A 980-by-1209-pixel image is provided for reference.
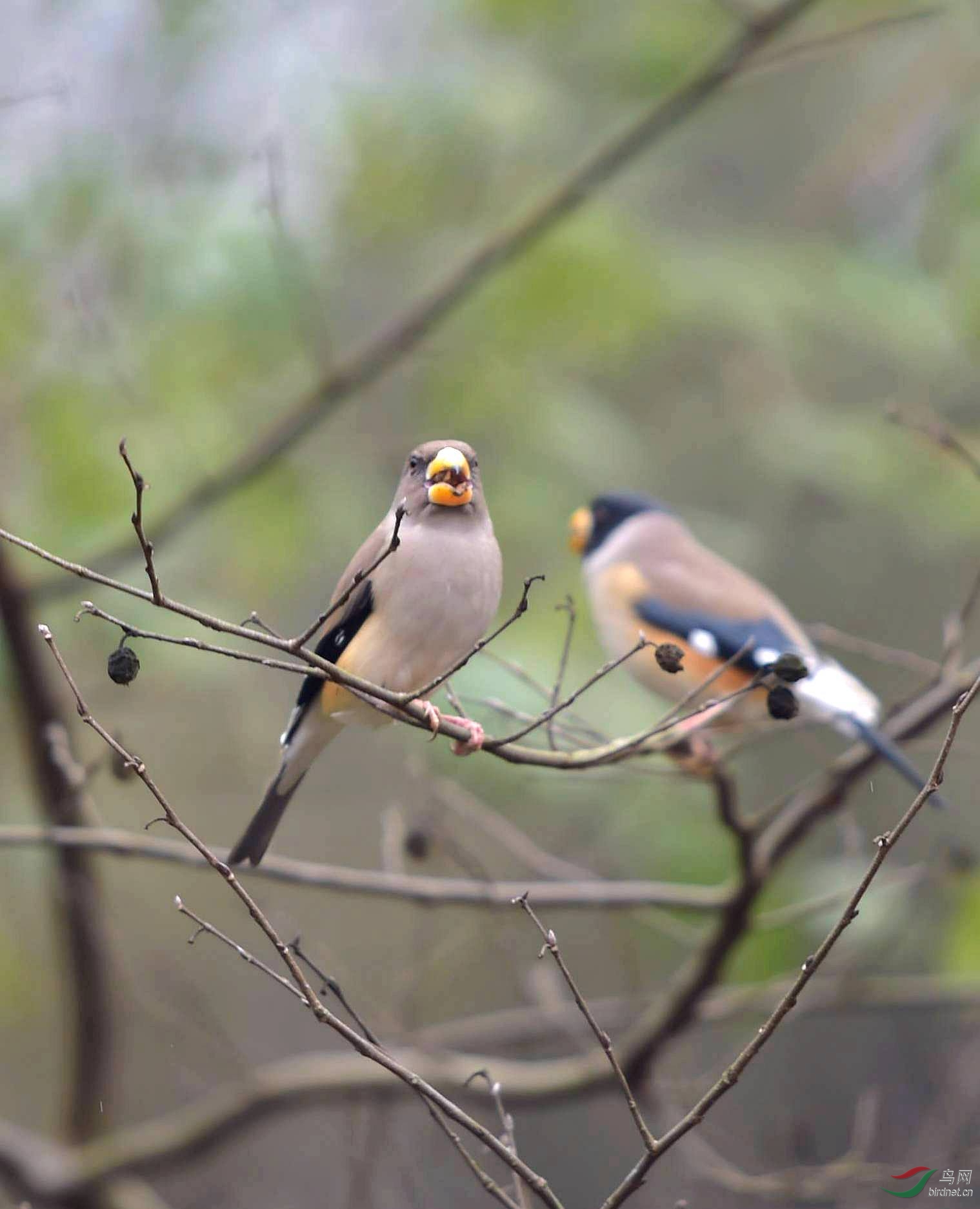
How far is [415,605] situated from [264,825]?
499mm

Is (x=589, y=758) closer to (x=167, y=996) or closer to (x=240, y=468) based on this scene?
(x=240, y=468)

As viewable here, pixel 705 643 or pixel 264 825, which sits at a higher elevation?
pixel 264 825

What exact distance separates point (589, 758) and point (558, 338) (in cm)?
329

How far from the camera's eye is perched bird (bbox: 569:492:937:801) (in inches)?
191

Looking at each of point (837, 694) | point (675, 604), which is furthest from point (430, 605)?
point (675, 604)

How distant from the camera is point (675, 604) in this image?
5281mm

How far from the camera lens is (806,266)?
688 centimetres

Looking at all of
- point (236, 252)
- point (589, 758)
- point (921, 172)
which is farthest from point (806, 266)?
point (589, 758)

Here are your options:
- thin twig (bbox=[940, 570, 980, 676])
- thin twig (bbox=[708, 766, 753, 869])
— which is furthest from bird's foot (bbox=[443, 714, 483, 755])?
thin twig (bbox=[940, 570, 980, 676])

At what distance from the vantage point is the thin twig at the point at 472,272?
Answer: 177 inches

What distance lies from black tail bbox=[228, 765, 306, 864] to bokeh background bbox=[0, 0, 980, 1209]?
1.76 ft

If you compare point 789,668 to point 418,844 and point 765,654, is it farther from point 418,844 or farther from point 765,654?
point 765,654

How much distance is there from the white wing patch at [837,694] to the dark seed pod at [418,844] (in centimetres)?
107

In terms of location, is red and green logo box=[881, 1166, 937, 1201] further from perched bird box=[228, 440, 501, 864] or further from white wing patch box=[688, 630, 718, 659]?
white wing patch box=[688, 630, 718, 659]
